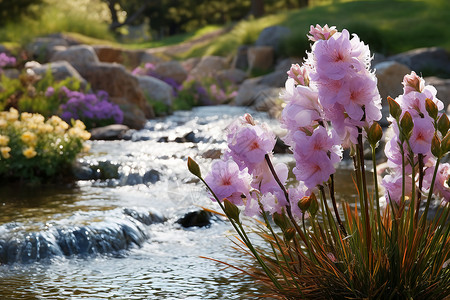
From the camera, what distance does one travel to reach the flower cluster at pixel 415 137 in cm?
219

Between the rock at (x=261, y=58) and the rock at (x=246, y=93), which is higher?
the rock at (x=246, y=93)

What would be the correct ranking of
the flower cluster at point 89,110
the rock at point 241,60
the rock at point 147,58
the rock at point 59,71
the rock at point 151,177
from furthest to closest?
the rock at point 241,60, the rock at point 147,58, the rock at point 59,71, the flower cluster at point 89,110, the rock at point 151,177

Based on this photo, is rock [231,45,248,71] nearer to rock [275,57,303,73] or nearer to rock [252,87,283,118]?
rock [275,57,303,73]

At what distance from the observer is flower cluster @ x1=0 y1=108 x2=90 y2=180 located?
6715 millimetres

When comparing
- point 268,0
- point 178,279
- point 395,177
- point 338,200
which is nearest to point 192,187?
point 338,200

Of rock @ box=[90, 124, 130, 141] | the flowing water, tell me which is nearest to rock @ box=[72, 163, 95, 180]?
the flowing water

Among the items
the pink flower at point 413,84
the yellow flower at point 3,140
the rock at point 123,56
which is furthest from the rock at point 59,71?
the pink flower at point 413,84

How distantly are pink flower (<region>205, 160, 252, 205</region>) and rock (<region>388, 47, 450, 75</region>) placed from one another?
15.7 m

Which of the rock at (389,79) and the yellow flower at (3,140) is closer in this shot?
the yellow flower at (3,140)

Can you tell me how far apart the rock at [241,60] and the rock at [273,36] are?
673 mm

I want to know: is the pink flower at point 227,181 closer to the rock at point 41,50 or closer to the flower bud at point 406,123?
the flower bud at point 406,123

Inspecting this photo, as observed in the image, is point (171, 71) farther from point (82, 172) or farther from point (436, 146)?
point (436, 146)

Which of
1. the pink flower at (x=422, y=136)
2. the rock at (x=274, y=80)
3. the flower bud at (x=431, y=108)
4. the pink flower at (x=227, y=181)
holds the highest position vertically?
the flower bud at (x=431, y=108)

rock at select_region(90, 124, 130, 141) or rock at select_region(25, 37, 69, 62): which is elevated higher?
rock at select_region(25, 37, 69, 62)
